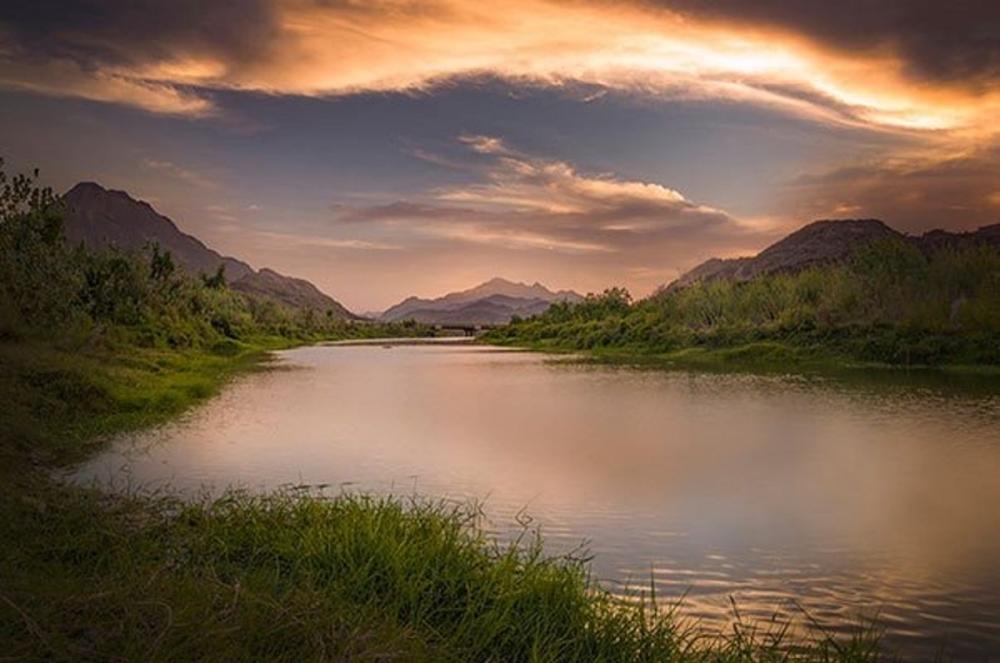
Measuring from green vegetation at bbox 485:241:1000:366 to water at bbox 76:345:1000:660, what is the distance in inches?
503

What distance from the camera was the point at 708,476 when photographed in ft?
43.1

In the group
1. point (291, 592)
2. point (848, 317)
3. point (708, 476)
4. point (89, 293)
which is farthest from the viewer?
point (848, 317)

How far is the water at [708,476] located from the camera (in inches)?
303

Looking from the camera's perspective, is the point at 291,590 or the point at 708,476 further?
the point at 708,476

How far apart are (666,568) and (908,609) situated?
2.30m

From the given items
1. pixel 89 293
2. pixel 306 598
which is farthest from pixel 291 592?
pixel 89 293

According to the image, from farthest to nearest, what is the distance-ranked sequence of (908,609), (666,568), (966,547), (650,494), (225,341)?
(225,341)
(650,494)
(966,547)
(666,568)
(908,609)

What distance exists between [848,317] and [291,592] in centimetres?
4532

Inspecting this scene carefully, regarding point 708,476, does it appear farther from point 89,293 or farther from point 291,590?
point 89,293

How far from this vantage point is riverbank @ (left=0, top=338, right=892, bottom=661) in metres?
4.25

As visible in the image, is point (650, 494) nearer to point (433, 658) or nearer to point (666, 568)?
point (666, 568)

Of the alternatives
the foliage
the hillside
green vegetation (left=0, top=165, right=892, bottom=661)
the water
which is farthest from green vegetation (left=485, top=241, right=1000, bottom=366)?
green vegetation (left=0, top=165, right=892, bottom=661)

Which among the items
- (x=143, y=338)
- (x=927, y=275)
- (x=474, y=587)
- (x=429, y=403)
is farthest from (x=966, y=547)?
(x=927, y=275)

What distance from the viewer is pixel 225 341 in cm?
5462
